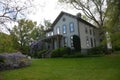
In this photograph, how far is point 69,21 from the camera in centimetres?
3494

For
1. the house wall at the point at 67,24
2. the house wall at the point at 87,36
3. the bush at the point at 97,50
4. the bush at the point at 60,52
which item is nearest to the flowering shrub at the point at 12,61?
the bush at the point at 60,52

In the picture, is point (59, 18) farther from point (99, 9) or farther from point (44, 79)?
point (44, 79)

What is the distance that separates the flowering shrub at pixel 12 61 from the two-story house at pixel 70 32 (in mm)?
16141

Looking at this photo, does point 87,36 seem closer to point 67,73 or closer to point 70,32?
point 70,32

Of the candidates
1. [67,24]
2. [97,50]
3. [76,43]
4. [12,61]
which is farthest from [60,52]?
[12,61]

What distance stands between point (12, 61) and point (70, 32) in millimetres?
18030

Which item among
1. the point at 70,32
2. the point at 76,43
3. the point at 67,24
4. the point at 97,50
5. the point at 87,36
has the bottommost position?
the point at 97,50

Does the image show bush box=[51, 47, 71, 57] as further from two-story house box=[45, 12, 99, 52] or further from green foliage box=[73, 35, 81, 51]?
two-story house box=[45, 12, 99, 52]

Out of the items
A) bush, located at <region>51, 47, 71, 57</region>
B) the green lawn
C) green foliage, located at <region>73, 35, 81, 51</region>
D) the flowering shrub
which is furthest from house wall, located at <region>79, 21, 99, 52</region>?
the green lawn

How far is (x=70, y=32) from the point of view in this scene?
114ft

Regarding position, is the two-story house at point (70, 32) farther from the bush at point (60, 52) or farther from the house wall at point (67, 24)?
the bush at point (60, 52)

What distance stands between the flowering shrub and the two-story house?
1614cm

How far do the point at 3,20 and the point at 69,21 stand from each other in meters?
23.0

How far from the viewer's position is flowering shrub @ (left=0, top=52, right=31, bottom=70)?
17.8 m
